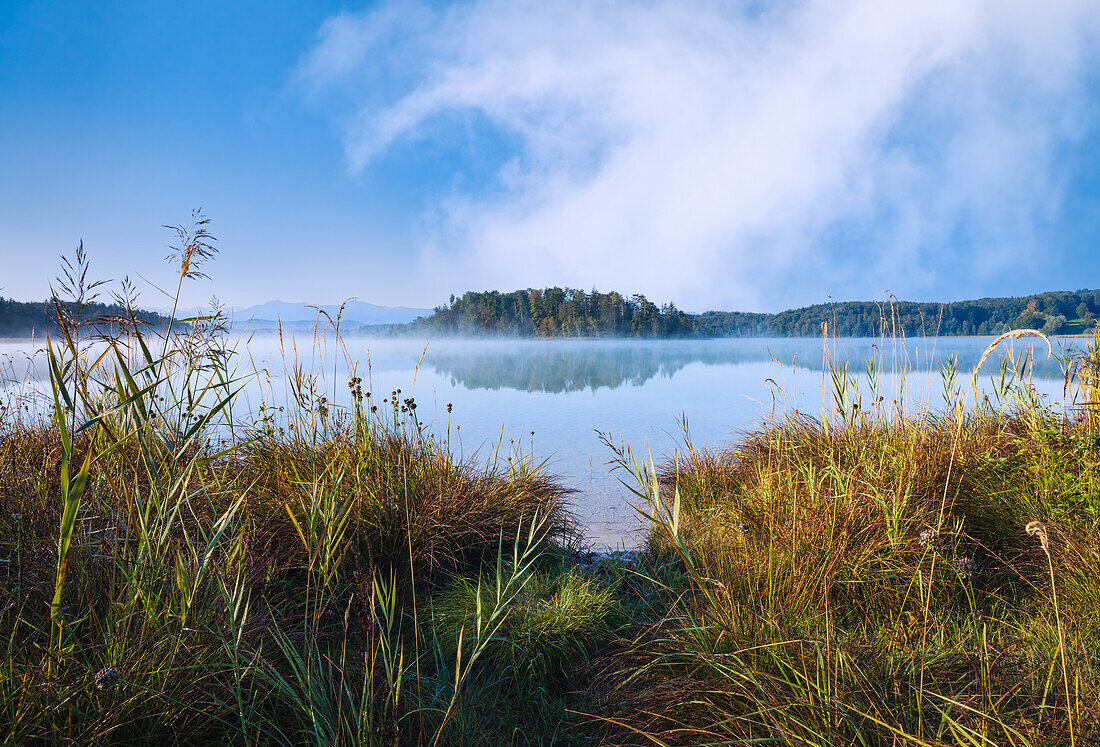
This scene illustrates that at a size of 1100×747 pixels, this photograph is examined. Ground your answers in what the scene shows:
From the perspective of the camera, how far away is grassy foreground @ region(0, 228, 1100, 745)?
49.4 inches

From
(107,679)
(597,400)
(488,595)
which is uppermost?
(107,679)

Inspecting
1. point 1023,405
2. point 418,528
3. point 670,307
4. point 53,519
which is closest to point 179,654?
point 53,519

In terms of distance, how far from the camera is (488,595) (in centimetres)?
236

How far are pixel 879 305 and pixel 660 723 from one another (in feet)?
11.3

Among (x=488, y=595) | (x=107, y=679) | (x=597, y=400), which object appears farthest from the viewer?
(x=597, y=400)

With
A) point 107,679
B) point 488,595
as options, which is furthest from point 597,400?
point 107,679

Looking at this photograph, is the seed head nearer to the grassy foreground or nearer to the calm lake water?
the grassy foreground

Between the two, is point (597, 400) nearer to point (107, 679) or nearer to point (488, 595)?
point (488, 595)

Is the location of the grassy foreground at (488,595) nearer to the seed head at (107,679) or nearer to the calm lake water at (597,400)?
the seed head at (107,679)

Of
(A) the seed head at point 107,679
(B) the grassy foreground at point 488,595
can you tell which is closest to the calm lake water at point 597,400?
(B) the grassy foreground at point 488,595

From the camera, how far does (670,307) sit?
76.2 metres

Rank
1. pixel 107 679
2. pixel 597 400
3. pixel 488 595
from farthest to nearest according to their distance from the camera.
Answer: pixel 597 400, pixel 488 595, pixel 107 679

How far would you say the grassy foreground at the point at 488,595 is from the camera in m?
1.25

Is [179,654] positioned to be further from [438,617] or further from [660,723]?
[660,723]
